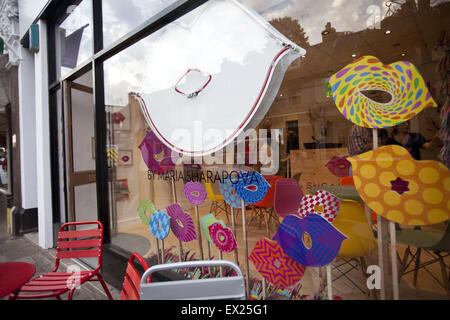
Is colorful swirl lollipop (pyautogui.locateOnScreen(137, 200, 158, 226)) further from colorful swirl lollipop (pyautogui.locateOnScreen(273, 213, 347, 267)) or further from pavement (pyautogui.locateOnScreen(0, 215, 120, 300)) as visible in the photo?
colorful swirl lollipop (pyautogui.locateOnScreen(273, 213, 347, 267))

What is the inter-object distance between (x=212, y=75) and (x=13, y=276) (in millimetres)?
1927

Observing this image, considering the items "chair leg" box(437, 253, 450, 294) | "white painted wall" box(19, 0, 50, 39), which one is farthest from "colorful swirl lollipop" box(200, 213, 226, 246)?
"white painted wall" box(19, 0, 50, 39)

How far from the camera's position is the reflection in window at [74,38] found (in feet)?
10.8

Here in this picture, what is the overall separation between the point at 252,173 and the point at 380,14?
1088 mm

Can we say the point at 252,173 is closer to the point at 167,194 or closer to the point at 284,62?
the point at 284,62

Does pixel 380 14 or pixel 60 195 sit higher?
pixel 380 14

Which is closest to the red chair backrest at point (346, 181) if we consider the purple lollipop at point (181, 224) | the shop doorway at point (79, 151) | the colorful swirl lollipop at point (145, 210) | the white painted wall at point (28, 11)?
the purple lollipop at point (181, 224)

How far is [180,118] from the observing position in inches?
79.0

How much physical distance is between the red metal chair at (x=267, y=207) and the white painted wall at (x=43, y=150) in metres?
3.50

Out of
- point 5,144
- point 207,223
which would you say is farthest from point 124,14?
point 5,144

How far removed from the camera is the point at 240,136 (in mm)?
1649

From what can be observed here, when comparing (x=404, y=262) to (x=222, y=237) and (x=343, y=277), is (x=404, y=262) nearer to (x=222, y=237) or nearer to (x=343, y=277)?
(x=343, y=277)

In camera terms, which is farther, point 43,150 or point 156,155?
point 43,150
